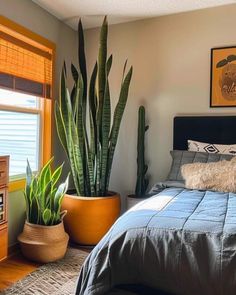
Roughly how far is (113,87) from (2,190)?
1.91 meters

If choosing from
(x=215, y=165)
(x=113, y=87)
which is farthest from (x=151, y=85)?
(x=215, y=165)

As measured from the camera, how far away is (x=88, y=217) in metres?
2.85

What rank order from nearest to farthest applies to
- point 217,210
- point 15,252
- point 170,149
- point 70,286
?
point 217,210
point 70,286
point 15,252
point 170,149

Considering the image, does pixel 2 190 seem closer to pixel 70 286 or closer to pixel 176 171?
pixel 70 286

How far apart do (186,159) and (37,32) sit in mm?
1949

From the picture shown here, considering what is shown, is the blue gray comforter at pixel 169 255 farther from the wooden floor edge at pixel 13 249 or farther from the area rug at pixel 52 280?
the wooden floor edge at pixel 13 249

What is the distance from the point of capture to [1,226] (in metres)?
2.21

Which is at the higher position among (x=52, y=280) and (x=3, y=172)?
(x=3, y=172)

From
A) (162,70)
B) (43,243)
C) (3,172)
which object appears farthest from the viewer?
(162,70)

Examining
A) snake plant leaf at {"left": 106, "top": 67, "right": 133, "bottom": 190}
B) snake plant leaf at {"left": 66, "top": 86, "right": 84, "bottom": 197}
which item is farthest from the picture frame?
snake plant leaf at {"left": 66, "top": 86, "right": 84, "bottom": 197}

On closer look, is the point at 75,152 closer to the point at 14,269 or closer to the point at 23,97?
the point at 23,97

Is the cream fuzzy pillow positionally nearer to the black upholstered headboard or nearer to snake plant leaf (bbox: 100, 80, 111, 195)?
the black upholstered headboard

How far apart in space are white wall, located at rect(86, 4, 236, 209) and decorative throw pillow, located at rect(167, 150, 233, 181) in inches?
16.3

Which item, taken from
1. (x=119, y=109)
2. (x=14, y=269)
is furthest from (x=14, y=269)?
(x=119, y=109)
